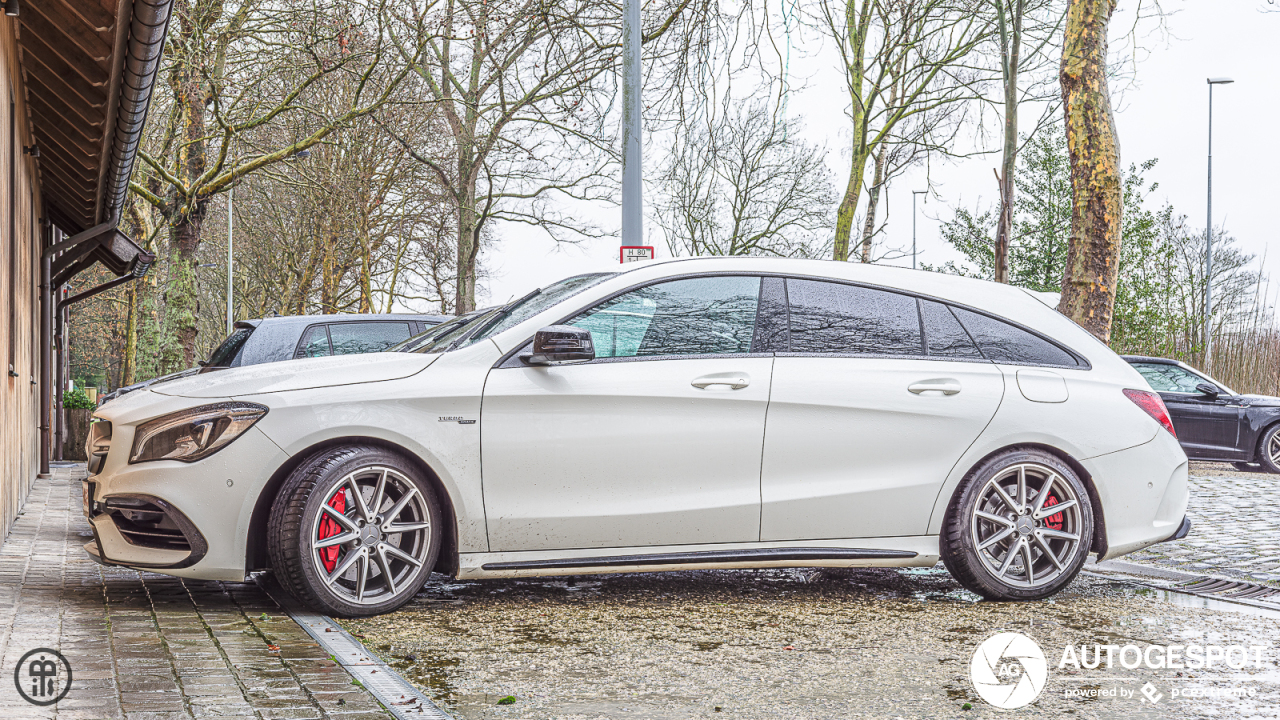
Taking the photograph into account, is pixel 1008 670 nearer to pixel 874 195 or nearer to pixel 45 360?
pixel 45 360

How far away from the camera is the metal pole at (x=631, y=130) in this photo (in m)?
11.7

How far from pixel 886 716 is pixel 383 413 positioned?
2.58 metres

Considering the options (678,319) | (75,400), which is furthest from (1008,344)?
(75,400)

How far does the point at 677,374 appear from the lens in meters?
5.68

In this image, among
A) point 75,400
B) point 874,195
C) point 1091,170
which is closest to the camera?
point 1091,170

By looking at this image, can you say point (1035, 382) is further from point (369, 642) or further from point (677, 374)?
point (369, 642)

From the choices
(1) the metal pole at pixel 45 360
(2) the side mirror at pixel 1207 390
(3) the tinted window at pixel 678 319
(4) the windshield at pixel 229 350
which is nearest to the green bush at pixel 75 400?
(1) the metal pole at pixel 45 360

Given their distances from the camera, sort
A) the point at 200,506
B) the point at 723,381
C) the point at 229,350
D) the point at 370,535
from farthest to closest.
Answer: the point at 229,350 < the point at 723,381 < the point at 370,535 < the point at 200,506

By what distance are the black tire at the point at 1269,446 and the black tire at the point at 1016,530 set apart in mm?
12888

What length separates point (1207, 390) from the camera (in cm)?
1720

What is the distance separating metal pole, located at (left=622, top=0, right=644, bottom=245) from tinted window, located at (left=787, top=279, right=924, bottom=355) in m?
5.72

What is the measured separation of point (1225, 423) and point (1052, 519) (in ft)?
41.8

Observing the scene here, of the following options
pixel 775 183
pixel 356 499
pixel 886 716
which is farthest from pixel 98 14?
pixel 775 183

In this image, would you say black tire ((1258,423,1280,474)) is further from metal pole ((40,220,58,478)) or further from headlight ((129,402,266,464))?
metal pole ((40,220,58,478))
